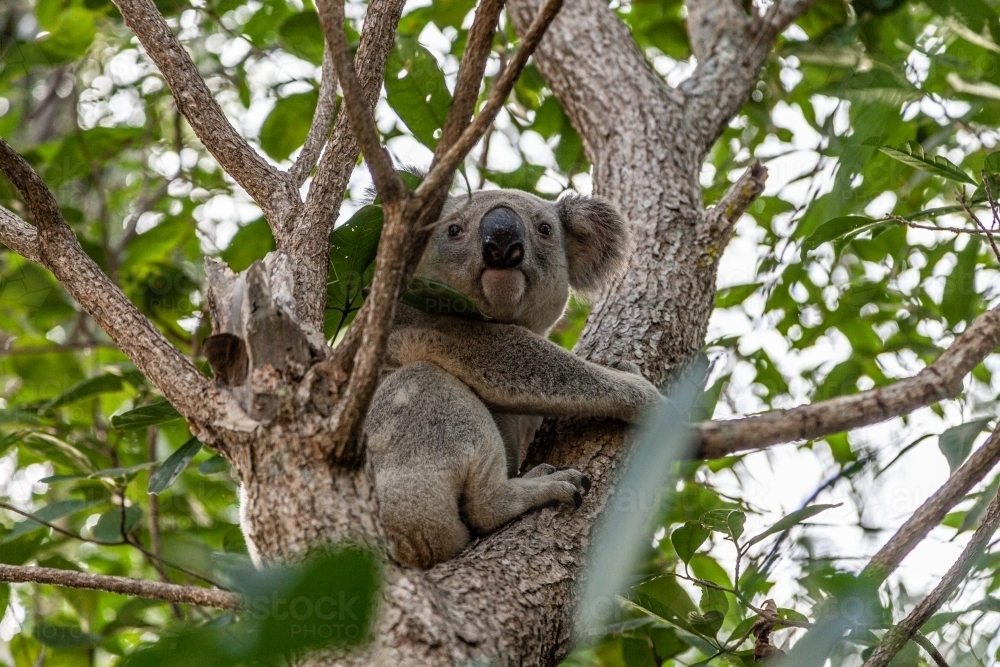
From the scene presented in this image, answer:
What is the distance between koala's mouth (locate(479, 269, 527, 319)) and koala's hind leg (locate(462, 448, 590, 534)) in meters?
0.68

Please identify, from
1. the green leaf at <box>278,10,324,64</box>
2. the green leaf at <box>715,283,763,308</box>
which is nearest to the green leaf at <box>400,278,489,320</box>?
the green leaf at <box>715,283,763,308</box>

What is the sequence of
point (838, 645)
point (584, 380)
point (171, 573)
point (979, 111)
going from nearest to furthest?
point (838, 645)
point (584, 380)
point (979, 111)
point (171, 573)

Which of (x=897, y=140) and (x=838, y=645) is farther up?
(x=897, y=140)

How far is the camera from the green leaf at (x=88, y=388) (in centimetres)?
342

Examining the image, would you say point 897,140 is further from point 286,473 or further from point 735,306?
point 286,473

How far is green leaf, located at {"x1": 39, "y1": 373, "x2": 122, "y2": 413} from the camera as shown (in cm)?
342

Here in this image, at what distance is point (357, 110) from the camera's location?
4.99 ft

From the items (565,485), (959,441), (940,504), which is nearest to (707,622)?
(565,485)

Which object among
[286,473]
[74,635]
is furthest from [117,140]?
[286,473]

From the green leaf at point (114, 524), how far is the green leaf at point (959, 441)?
2680 millimetres

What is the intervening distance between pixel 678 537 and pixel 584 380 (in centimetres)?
57

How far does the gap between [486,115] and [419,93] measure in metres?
1.91

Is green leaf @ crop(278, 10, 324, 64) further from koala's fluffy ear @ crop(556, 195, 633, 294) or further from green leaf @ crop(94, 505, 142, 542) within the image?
green leaf @ crop(94, 505, 142, 542)

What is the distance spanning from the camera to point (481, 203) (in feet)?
11.1
